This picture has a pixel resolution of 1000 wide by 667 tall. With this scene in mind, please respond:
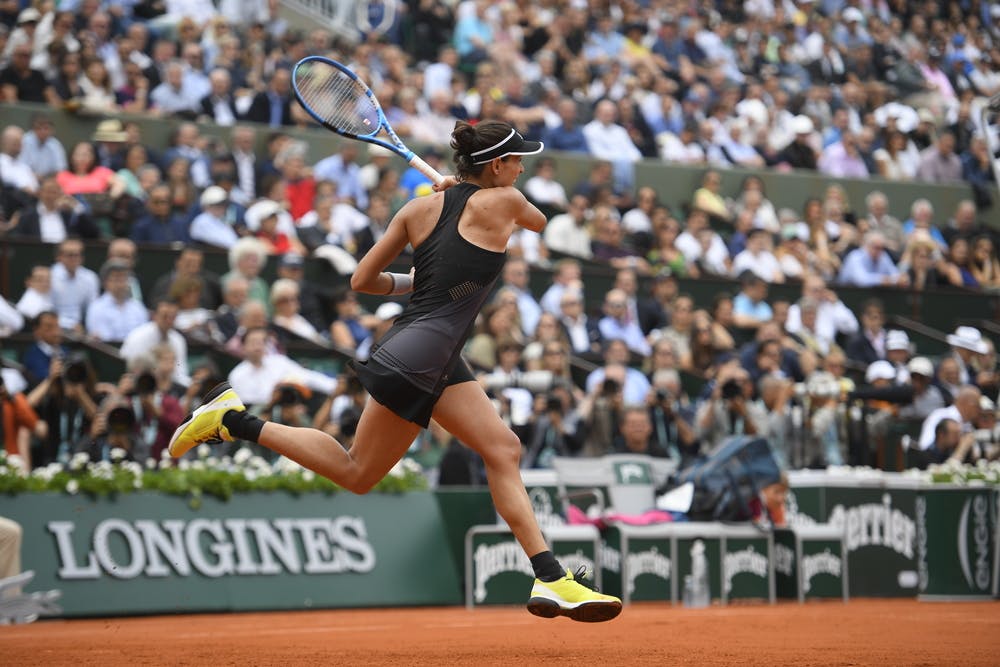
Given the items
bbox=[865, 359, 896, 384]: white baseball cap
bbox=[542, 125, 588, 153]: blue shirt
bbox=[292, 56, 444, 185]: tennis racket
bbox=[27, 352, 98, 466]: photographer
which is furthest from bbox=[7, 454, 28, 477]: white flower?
bbox=[542, 125, 588, 153]: blue shirt

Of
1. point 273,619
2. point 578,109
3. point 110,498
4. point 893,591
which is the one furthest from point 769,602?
point 578,109

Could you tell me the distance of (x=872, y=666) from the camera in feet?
20.2

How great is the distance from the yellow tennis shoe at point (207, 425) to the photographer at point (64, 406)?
4.83m

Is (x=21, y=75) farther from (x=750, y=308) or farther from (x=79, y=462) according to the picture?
(x=750, y=308)

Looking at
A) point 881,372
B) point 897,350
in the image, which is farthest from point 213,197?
point 897,350

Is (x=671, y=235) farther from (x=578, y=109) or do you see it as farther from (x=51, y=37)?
(x=51, y=37)

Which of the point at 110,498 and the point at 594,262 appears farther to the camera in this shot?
the point at 594,262

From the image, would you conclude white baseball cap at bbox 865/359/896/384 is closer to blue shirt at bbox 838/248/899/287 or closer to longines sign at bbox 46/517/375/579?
blue shirt at bbox 838/248/899/287

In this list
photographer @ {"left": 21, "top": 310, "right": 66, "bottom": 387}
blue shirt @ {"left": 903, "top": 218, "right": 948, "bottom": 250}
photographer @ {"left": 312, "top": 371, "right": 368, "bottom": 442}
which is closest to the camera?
photographer @ {"left": 21, "top": 310, "right": 66, "bottom": 387}

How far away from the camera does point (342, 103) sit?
783 cm

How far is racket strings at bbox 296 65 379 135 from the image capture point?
25.6ft

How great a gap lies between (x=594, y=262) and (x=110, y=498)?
7.41 meters

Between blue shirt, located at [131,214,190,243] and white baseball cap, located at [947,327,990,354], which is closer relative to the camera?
blue shirt, located at [131,214,190,243]

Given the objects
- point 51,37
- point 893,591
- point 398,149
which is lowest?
point 893,591
